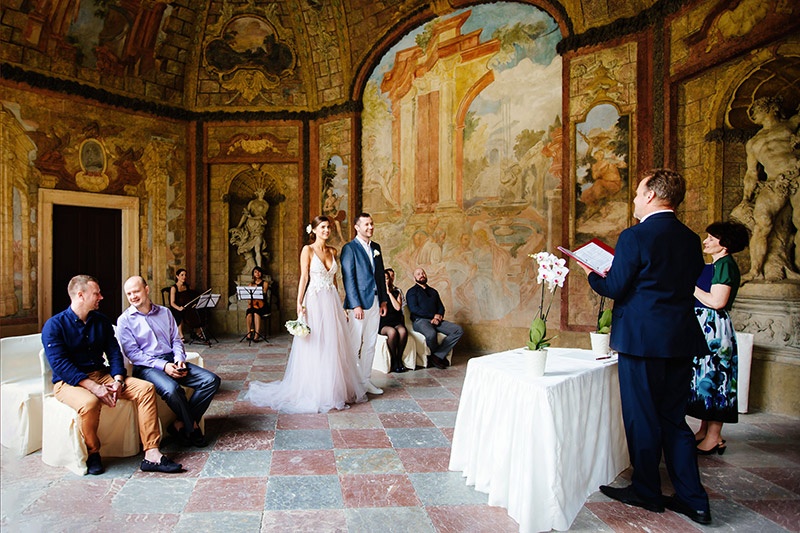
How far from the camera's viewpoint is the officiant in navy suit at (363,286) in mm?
5805

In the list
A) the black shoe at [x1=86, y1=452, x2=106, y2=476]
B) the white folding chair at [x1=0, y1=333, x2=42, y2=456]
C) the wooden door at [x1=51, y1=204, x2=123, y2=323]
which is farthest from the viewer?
the wooden door at [x1=51, y1=204, x2=123, y2=323]

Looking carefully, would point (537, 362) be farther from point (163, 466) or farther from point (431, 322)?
point (431, 322)

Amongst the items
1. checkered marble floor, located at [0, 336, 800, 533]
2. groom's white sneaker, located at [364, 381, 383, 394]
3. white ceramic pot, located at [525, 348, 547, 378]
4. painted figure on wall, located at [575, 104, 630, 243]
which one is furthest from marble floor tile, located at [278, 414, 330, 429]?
painted figure on wall, located at [575, 104, 630, 243]

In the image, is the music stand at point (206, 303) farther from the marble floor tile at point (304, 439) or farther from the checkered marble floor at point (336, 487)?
the marble floor tile at point (304, 439)

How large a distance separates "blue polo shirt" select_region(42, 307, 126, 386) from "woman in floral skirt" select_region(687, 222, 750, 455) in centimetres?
468

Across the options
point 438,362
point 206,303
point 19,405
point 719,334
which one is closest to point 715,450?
point 719,334

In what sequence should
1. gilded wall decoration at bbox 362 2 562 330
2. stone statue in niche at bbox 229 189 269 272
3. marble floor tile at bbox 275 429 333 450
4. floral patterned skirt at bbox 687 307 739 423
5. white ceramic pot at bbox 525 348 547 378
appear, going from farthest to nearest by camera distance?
stone statue in niche at bbox 229 189 269 272
gilded wall decoration at bbox 362 2 562 330
marble floor tile at bbox 275 429 333 450
floral patterned skirt at bbox 687 307 739 423
white ceramic pot at bbox 525 348 547 378

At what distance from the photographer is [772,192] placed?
569 centimetres

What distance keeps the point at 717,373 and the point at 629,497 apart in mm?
1451

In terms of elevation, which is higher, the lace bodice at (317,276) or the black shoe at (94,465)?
the lace bodice at (317,276)

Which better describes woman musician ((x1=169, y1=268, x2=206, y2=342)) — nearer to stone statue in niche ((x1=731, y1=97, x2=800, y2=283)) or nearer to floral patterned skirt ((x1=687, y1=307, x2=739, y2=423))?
floral patterned skirt ((x1=687, y1=307, x2=739, y2=423))

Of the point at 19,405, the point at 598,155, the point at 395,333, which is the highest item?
the point at 598,155

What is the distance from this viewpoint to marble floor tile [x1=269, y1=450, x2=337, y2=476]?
150 inches

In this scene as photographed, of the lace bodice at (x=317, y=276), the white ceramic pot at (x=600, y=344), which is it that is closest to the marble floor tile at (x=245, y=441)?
the lace bodice at (x=317, y=276)
